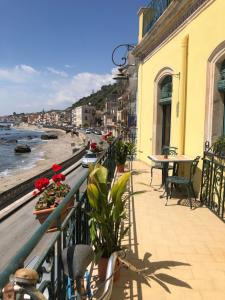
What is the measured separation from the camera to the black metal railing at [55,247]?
156 cm

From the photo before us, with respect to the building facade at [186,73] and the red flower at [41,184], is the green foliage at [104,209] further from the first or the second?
the building facade at [186,73]

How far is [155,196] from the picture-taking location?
7.20 meters

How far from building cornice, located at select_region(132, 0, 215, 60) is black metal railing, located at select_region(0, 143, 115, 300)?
5.60 m

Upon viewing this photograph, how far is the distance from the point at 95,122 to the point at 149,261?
15102 cm

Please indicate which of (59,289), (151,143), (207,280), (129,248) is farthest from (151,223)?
(151,143)

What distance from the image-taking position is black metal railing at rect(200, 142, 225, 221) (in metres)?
5.48

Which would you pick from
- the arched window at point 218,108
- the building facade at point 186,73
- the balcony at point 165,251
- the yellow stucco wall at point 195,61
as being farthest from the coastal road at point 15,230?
the balcony at point 165,251

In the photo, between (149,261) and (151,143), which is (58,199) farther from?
(151,143)

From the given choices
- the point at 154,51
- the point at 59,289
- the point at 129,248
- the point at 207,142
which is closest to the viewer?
the point at 59,289

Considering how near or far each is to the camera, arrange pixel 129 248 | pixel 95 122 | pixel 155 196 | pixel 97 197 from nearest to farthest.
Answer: pixel 97 197 < pixel 129 248 < pixel 155 196 < pixel 95 122

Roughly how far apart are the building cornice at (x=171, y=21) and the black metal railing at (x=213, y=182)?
3434 mm

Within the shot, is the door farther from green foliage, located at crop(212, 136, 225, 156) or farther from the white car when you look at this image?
green foliage, located at crop(212, 136, 225, 156)

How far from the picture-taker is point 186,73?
25.9 ft

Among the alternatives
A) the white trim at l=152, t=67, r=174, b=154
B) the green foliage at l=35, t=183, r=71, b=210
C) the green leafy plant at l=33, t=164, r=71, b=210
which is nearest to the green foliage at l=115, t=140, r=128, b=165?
the white trim at l=152, t=67, r=174, b=154
